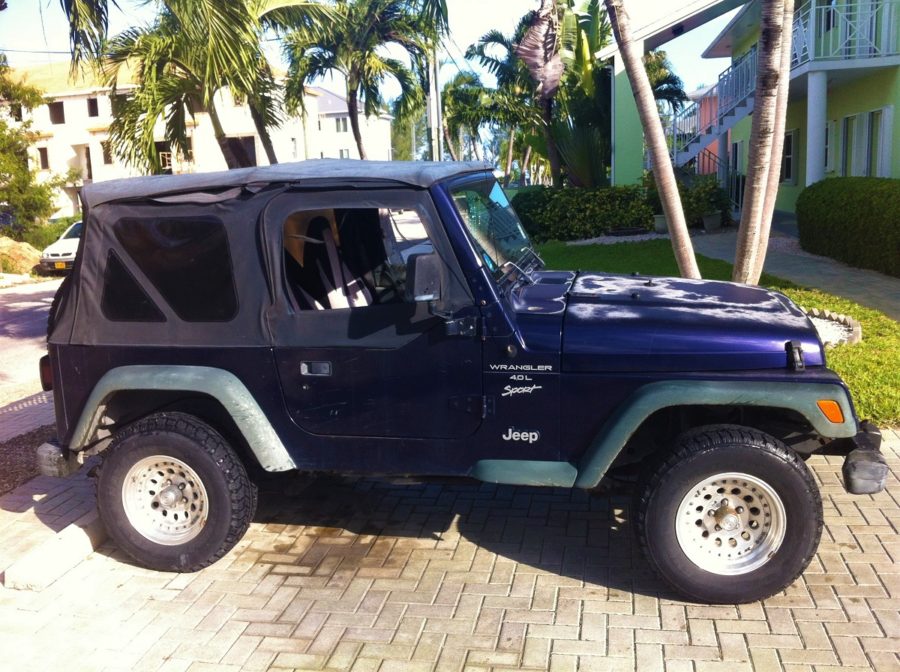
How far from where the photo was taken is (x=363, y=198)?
436 cm

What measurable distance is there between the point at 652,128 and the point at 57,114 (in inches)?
1871

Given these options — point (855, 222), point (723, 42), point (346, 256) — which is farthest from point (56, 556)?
point (723, 42)

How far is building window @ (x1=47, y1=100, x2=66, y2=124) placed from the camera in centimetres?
4784

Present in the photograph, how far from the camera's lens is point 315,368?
14.6ft

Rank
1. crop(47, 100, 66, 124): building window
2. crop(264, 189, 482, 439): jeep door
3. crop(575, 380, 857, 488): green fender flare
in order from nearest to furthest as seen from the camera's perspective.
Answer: crop(575, 380, 857, 488): green fender flare < crop(264, 189, 482, 439): jeep door < crop(47, 100, 66, 124): building window

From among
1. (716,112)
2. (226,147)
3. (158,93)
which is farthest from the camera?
(716,112)

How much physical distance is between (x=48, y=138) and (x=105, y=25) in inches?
1755

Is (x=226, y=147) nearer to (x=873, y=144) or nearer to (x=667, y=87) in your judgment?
(x=873, y=144)

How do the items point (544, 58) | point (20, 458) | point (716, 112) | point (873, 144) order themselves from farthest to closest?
point (716, 112) → point (544, 58) → point (873, 144) → point (20, 458)

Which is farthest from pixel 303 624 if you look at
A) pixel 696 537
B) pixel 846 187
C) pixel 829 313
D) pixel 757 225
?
pixel 846 187

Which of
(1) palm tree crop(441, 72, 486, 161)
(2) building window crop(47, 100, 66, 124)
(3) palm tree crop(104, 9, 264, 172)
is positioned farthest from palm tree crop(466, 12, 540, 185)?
(2) building window crop(47, 100, 66, 124)

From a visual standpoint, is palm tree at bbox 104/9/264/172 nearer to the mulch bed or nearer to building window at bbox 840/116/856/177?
the mulch bed

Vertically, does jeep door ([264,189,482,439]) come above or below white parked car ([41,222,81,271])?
above

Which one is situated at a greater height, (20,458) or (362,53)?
(362,53)
